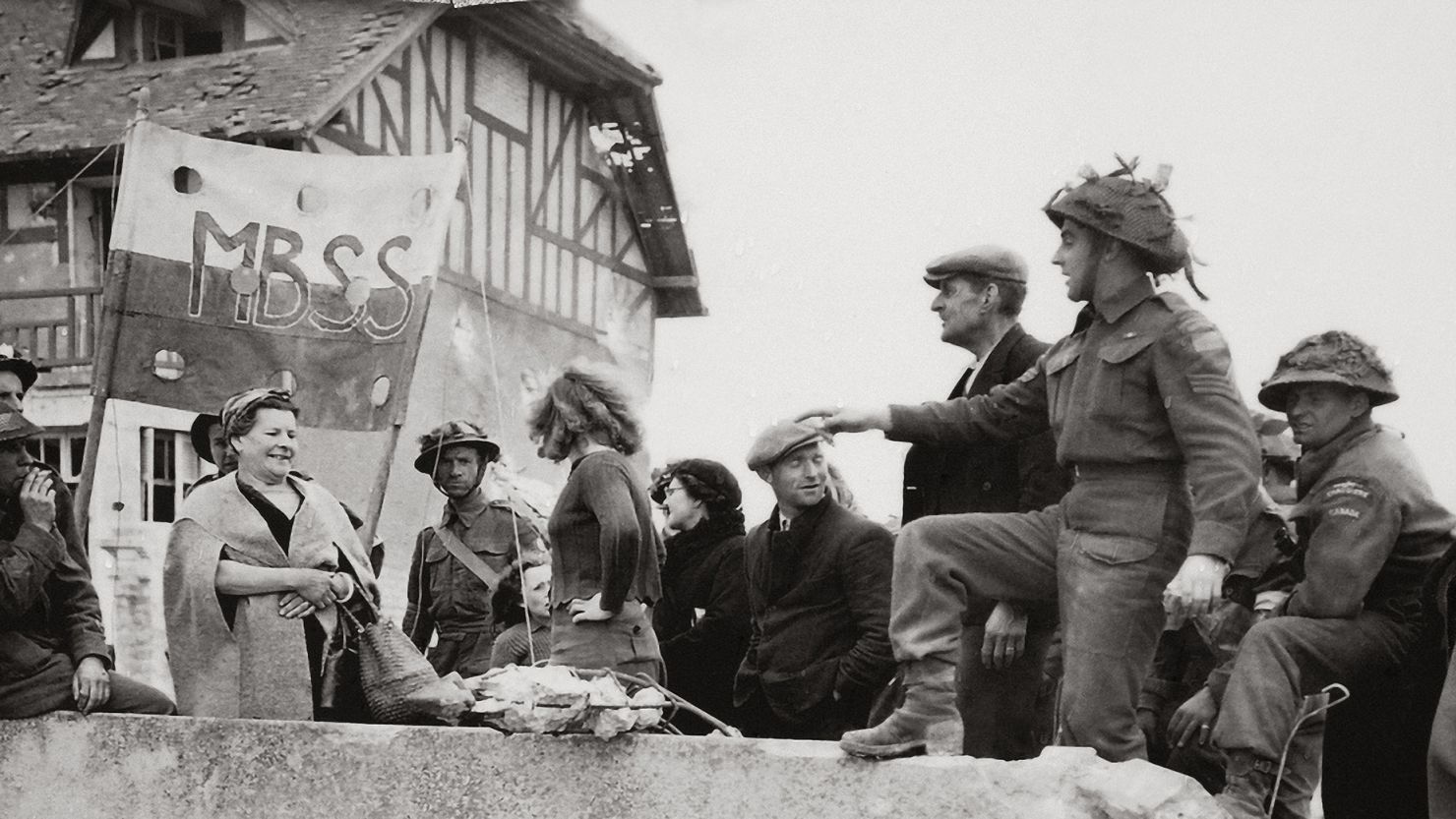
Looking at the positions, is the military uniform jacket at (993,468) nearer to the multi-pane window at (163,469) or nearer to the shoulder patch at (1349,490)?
the shoulder patch at (1349,490)

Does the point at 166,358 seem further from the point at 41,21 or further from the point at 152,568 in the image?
the point at 41,21

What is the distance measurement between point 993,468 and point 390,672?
1.83 metres

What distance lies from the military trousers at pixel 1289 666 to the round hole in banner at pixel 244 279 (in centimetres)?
542

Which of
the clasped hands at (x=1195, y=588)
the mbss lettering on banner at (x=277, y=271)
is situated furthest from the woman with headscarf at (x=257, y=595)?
the clasped hands at (x=1195, y=588)

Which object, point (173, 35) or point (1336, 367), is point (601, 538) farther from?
point (173, 35)

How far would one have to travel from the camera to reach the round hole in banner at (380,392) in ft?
26.0

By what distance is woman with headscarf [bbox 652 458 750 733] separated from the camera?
638cm

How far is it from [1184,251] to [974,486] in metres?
0.97

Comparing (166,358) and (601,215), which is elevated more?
(601,215)

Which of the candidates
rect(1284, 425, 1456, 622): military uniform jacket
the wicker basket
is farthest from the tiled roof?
rect(1284, 425, 1456, 622): military uniform jacket

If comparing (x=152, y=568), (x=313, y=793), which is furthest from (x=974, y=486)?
(x=152, y=568)

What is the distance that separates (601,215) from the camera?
752 inches

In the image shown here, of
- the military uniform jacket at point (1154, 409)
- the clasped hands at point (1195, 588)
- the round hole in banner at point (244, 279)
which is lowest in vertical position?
the clasped hands at point (1195, 588)

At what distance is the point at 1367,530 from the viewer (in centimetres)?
377
